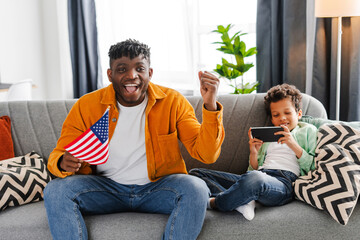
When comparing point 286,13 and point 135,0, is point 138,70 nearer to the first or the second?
point 286,13

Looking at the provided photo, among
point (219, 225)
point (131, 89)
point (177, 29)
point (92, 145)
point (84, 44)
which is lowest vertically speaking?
point (219, 225)

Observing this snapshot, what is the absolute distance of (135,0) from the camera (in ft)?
13.0

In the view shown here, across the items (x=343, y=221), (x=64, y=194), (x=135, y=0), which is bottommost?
(x=343, y=221)

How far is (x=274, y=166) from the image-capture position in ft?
5.92

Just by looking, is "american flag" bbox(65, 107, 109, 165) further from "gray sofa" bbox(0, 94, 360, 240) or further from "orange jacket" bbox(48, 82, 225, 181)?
"gray sofa" bbox(0, 94, 360, 240)

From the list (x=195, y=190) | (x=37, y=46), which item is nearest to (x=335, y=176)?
(x=195, y=190)

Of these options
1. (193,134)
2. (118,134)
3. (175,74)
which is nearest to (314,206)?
(193,134)

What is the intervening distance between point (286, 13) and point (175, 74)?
4.74ft

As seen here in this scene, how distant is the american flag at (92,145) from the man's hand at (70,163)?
4 cm

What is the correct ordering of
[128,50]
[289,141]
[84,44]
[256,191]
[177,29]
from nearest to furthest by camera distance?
[256,191] < [128,50] < [289,141] < [177,29] < [84,44]

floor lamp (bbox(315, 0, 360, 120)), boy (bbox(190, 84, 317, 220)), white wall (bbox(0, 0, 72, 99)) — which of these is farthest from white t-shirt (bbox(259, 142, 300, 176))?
white wall (bbox(0, 0, 72, 99))

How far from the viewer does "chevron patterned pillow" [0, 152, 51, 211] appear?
1.70 meters

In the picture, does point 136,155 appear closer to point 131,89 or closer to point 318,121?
point 131,89

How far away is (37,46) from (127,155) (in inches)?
130
